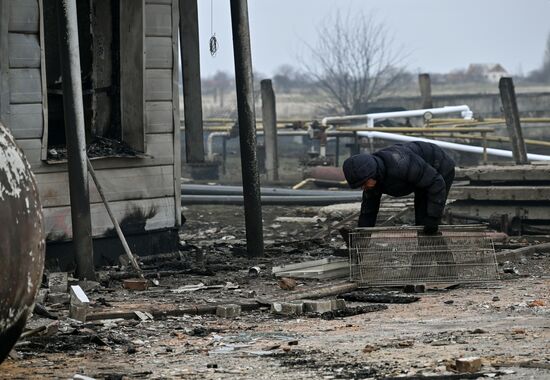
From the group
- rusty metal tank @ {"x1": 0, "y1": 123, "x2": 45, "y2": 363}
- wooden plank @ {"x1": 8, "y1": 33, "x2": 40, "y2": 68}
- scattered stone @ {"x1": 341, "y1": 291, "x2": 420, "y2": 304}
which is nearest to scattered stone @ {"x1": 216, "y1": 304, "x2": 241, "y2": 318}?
scattered stone @ {"x1": 341, "y1": 291, "x2": 420, "y2": 304}

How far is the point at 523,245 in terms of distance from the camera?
48.4 ft

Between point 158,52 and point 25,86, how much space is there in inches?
75.1

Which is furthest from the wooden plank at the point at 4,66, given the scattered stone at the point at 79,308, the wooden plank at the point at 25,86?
the scattered stone at the point at 79,308

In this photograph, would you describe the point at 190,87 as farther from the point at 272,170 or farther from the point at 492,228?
the point at 272,170

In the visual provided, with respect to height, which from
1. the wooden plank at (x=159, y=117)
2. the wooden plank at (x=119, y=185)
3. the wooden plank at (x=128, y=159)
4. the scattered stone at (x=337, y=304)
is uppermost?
the wooden plank at (x=159, y=117)

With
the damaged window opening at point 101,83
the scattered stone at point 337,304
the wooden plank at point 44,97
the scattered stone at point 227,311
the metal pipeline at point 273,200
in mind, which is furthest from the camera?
the metal pipeline at point 273,200

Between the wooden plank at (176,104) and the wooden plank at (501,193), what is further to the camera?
the wooden plank at (501,193)

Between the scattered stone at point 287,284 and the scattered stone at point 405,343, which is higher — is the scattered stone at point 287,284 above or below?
below

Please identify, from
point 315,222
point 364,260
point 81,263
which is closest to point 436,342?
point 364,260

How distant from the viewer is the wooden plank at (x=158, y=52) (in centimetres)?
1391

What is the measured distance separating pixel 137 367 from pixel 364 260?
4446 millimetres

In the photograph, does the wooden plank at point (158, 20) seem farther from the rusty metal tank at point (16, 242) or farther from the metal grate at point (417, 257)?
the rusty metal tank at point (16, 242)

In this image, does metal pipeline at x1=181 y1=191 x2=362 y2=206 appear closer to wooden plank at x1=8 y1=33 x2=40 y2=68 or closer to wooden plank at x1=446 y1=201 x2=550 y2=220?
wooden plank at x1=446 y1=201 x2=550 y2=220

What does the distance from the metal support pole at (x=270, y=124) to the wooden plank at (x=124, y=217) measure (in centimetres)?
1344
